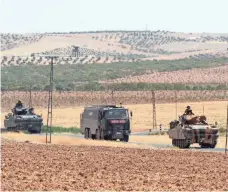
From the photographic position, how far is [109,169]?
32438mm

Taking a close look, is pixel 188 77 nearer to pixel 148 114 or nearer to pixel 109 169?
pixel 148 114

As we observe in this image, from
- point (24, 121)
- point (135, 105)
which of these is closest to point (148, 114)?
point (135, 105)

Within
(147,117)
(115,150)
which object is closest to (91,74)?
(147,117)

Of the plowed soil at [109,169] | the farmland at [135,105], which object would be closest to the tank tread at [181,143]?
the plowed soil at [109,169]

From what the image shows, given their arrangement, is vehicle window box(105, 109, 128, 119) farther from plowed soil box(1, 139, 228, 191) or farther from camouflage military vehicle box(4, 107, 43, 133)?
plowed soil box(1, 139, 228, 191)

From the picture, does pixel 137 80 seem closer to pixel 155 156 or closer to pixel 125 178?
pixel 155 156

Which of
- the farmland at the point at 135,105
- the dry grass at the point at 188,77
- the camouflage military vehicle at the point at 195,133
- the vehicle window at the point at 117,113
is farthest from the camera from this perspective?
the dry grass at the point at 188,77

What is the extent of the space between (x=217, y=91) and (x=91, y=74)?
47.1 metres

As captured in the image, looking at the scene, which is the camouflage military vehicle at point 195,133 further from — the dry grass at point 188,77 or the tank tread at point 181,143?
the dry grass at point 188,77

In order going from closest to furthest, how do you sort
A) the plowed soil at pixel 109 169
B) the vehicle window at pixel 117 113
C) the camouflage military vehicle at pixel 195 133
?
the plowed soil at pixel 109 169
the camouflage military vehicle at pixel 195 133
the vehicle window at pixel 117 113

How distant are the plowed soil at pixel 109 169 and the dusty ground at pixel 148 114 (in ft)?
146

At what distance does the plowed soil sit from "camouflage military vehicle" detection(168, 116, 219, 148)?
9.41m

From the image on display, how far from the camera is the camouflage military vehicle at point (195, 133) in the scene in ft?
173

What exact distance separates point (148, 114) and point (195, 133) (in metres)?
53.8
